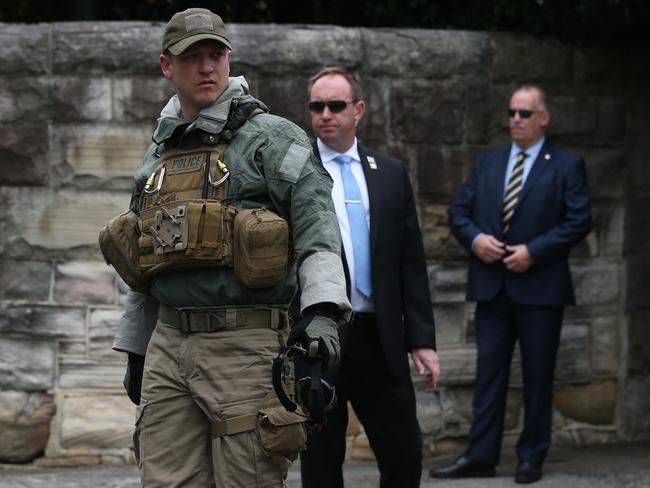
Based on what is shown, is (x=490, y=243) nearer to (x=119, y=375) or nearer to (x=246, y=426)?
(x=119, y=375)

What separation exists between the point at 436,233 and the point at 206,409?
3.54m

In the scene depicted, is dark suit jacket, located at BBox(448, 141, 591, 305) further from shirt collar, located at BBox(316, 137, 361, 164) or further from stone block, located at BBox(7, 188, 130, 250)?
stone block, located at BBox(7, 188, 130, 250)

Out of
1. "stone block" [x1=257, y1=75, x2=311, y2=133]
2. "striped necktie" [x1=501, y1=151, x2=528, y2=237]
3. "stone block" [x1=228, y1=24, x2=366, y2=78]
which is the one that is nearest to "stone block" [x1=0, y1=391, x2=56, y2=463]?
"stone block" [x1=257, y1=75, x2=311, y2=133]

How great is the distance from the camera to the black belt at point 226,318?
4.31 m

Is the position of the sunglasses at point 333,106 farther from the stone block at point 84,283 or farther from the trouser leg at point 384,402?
the stone block at point 84,283

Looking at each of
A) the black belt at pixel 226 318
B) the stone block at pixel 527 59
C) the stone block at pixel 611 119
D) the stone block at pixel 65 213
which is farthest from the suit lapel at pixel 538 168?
the black belt at pixel 226 318

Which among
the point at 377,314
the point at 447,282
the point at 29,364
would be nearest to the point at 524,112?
the point at 447,282

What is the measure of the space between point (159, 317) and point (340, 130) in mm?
1564

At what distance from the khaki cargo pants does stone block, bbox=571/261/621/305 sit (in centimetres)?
387

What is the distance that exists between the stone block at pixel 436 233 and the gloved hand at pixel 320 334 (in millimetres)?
3512

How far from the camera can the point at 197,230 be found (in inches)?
166

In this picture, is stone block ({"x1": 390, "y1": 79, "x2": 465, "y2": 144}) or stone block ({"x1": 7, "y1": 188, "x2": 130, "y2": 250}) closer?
stone block ({"x1": 7, "y1": 188, "x2": 130, "y2": 250})

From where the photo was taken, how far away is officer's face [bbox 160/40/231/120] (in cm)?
445

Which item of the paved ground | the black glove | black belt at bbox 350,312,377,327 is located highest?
black belt at bbox 350,312,377,327
